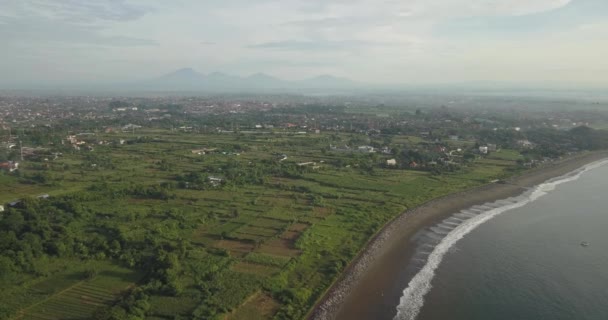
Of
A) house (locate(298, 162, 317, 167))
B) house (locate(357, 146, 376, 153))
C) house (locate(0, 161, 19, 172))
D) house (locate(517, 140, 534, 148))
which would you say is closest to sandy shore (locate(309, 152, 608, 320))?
house (locate(298, 162, 317, 167))

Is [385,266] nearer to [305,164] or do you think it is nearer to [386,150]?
[305,164]

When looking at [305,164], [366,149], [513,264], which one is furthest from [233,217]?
[366,149]

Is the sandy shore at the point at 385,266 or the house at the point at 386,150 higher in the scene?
the house at the point at 386,150

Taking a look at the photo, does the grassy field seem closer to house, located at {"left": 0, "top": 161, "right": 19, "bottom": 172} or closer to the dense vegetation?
the dense vegetation

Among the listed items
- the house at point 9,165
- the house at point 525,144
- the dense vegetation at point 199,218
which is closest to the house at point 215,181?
the dense vegetation at point 199,218

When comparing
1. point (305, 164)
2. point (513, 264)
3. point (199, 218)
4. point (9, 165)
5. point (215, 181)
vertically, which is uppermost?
point (9, 165)

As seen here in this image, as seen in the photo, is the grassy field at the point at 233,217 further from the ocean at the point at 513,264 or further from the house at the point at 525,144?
the house at the point at 525,144

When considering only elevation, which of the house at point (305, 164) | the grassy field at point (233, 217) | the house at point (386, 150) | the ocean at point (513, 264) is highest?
the house at point (386, 150)

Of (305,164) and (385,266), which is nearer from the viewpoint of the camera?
(385,266)
